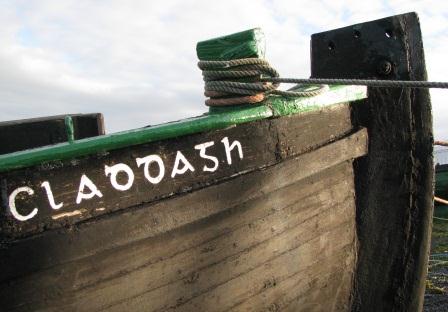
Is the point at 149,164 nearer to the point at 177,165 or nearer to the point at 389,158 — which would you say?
the point at 177,165

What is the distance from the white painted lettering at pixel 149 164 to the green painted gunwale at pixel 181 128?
7 cm

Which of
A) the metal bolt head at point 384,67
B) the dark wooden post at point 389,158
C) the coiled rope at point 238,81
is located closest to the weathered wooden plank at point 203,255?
the dark wooden post at point 389,158

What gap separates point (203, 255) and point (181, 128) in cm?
57

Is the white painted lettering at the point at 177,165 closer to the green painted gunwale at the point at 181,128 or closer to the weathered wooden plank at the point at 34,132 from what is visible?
the green painted gunwale at the point at 181,128

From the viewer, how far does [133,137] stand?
2086 mm

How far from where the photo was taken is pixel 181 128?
2.21 metres

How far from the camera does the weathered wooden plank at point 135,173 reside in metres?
1.90

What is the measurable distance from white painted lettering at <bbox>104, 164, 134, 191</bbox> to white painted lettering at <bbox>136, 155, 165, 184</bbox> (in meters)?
0.05

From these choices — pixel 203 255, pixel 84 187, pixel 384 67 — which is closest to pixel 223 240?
pixel 203 255

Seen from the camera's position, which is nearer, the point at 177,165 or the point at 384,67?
the point at 177,165

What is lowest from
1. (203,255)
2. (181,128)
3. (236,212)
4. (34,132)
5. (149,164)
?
(203,255)

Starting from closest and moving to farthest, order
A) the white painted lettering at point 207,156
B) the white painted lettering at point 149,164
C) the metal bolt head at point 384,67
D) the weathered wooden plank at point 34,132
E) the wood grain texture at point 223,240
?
the wood grain texture at point 223,240, the white painted lettering at point 149,164, the white painted lettering at point 207,156, the metal bolt head at point 384,67, the weathered wooden plank at point 34,132

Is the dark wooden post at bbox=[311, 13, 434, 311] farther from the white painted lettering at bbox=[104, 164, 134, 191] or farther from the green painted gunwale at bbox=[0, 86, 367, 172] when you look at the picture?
the white painted lettering at bbox=[104, 164, 134, 191]

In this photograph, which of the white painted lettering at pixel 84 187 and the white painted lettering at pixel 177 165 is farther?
the white painted lettering at pixel 177 165
